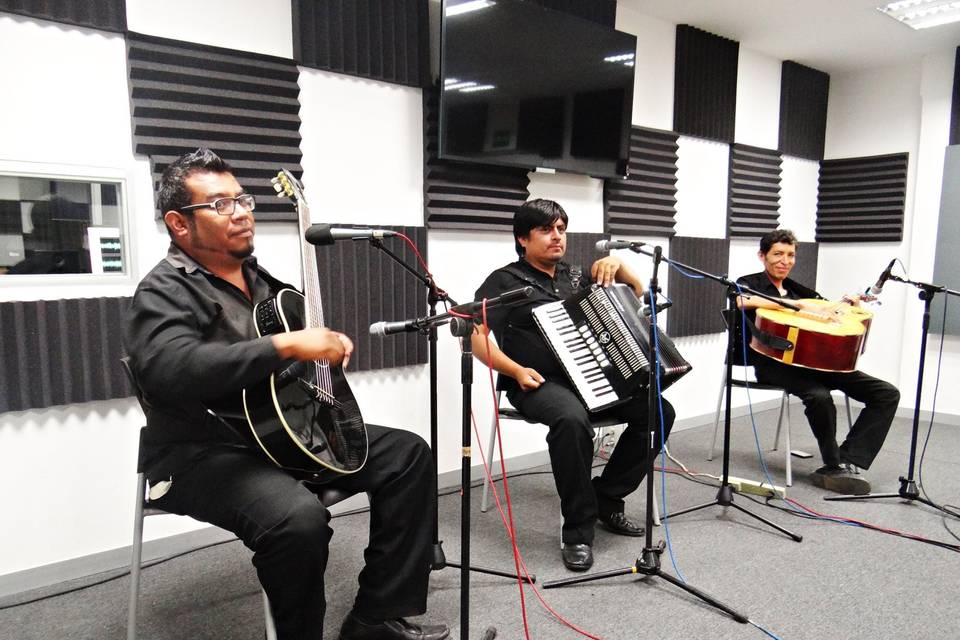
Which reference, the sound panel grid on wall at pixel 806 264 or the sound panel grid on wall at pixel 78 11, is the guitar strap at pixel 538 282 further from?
the sound panel grid on wall at pixel 806 264

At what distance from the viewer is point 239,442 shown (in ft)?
5.53

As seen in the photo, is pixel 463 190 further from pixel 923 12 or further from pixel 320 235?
pixel 923 12

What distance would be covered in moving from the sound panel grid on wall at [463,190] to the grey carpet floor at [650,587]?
1.45 metres

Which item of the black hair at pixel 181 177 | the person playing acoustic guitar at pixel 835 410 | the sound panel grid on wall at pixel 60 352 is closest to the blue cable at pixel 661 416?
the person playing acoustic guitar at pixel 835 410

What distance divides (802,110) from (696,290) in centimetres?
202

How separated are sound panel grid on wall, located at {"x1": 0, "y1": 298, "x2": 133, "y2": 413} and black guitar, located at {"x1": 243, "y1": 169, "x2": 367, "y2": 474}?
939 mm

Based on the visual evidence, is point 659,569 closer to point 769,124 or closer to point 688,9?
point 688,9

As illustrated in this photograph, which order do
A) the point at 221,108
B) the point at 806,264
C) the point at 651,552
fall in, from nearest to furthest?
the point at 651,552 → the point at 221,108 → the point at 806,264

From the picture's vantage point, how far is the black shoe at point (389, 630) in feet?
5.87

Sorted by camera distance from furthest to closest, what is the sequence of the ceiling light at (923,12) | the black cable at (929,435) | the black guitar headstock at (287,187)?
1. the ceiling light at (923,12)
2. the black cable at (929,435)
3. the black guitar headstock at (287,187)

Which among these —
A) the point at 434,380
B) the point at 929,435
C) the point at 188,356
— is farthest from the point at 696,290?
the point at 188,356

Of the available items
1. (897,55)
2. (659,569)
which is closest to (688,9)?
(897,55)

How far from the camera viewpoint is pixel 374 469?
1.85 metres

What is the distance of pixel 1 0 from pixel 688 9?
140 inches
